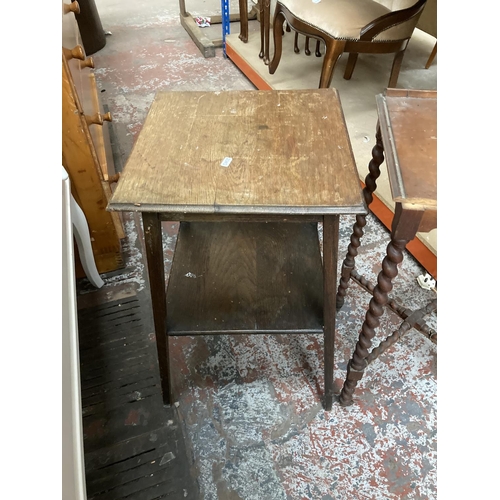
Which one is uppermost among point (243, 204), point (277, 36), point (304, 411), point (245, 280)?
point (243, 204)

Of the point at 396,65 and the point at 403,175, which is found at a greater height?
the point at 403,175

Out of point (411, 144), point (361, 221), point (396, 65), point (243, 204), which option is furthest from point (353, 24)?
point (243, 204)

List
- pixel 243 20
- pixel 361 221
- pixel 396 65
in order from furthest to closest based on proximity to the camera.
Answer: pixel 243 20 → pixel 396 65 → pixel 361 221

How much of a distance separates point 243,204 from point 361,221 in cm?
60

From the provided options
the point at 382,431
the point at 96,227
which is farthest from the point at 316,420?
the point at 96,227

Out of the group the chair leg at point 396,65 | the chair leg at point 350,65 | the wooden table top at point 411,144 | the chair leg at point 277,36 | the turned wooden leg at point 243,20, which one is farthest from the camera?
the turned wooden leg at point 243,20

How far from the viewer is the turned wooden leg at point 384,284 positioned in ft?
2.55

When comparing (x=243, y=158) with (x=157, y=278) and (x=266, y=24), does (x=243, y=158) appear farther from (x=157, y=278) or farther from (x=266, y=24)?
(x=266, y=24)

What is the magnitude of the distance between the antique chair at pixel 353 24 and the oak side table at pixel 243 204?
0.94 meters

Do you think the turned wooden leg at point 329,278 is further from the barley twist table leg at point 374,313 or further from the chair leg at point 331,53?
the chair leg at point 331,53

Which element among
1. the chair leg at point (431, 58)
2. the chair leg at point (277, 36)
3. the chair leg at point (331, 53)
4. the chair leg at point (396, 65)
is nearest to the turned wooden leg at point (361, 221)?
the chair leg at point (331, 53)

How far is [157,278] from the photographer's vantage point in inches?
36.3

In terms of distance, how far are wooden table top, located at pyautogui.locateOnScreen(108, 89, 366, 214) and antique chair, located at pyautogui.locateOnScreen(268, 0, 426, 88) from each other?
37.2 inches

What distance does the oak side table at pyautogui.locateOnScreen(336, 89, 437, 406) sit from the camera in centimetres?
76
